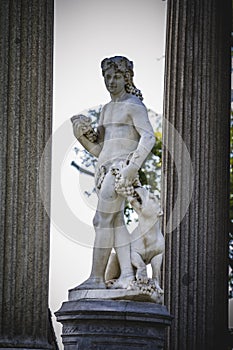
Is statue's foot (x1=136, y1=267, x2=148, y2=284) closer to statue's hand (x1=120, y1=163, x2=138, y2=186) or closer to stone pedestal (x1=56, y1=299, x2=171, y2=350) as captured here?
stone pedestal (x1=56, y1=299, x2=171, y2=350)

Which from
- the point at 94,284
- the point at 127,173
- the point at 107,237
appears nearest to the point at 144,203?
the point at 127,173

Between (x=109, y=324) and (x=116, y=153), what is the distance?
1983 millimetres

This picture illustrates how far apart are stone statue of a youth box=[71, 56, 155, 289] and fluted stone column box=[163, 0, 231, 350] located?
3.05 m

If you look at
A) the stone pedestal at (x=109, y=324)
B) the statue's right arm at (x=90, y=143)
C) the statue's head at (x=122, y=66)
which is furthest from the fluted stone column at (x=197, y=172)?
the statue's head at (x=122, y=66)

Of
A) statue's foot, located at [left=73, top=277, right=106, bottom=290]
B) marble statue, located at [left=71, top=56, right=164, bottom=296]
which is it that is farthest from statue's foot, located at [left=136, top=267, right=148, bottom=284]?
statue's foot, located at [left=73, top=277, right=106, bottom=290]

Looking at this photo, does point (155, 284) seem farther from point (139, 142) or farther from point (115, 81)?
point (115, 81)

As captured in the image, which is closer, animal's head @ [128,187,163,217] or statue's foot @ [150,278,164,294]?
statue's foot @ [150,278,164,294]

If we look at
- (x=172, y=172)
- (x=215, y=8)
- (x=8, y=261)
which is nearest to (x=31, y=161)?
(x=8, y=261)

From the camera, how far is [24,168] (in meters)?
14.6

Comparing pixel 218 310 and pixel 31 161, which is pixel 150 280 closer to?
pixel 31 161

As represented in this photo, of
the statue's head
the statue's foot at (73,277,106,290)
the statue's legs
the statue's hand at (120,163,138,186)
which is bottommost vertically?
the statue's foot at (73,277,106,290)

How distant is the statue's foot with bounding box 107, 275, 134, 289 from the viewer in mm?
14359

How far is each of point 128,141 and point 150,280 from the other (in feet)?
5.30

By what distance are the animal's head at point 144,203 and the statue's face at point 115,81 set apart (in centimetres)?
118
